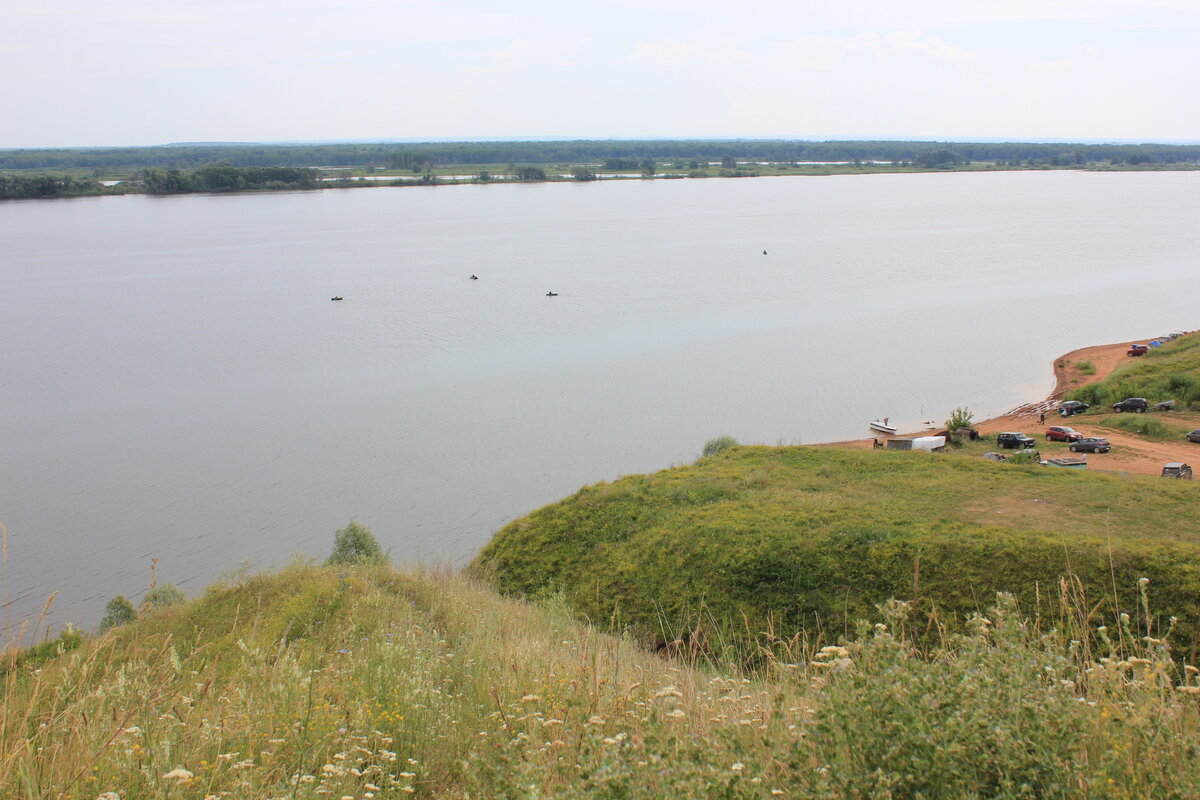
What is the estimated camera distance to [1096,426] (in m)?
28.6

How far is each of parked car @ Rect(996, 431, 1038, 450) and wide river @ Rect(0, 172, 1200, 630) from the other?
6403mm

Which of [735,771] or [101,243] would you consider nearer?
[735,771]

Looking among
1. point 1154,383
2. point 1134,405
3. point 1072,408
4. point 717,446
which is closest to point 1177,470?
point 1134,405

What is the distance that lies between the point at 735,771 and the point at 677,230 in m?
94.8

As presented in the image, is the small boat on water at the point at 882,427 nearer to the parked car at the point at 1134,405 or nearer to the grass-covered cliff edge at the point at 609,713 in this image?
the parked car at the point at 1134,405

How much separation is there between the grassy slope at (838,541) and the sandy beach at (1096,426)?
7.64 metres

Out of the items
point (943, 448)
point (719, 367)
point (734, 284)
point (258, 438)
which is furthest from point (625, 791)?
point (734, 284)

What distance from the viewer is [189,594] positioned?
66.8 ft

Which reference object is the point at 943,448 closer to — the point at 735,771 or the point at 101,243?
the point at 735,771

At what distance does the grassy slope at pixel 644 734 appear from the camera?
112 inches

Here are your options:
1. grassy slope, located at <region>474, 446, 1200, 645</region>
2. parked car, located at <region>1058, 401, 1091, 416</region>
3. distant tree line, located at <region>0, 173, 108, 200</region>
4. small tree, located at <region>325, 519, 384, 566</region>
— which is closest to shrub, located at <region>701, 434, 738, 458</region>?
grassy slope, located at <region>474, 446, 1200, 645</region>

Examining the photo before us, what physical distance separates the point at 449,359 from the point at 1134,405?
2951 cm

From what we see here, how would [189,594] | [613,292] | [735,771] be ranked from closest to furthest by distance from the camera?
[735,771] → [189,594] → [613,292]

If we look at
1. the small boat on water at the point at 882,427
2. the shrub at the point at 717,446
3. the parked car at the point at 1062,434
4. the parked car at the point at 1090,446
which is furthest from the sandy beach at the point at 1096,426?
the shrub at the point at 717,446
